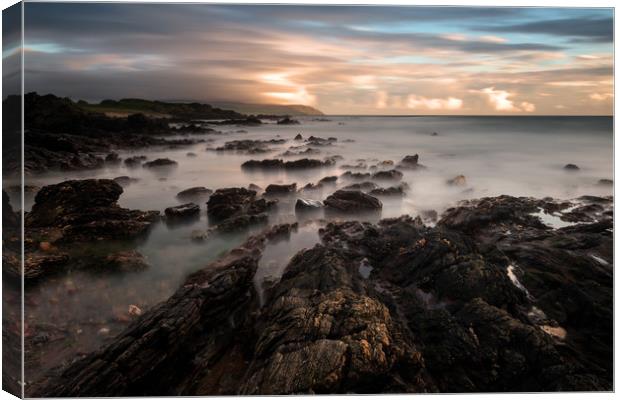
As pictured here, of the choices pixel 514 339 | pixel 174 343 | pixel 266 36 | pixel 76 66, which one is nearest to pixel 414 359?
pixel 514 339

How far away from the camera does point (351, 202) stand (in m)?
6.72

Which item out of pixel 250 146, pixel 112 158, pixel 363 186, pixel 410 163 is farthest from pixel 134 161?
pixel 410 163

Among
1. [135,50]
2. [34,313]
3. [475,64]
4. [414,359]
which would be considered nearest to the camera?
[414,359]

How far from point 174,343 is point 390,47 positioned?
4.98 meters

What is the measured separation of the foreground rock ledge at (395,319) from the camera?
5051 mm

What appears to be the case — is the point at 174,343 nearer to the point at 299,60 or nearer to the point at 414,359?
the point at 414,359

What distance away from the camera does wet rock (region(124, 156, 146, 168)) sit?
6.60m

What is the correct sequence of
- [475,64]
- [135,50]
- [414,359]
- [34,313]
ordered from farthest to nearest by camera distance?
1. [475,64]
2. [135,50]
3. [34,313]
4. [414,359]

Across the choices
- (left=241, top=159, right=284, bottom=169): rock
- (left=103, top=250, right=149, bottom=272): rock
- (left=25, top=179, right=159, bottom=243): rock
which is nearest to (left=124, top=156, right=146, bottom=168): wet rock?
(left=25, top=179, right=159, bottom=243): rock

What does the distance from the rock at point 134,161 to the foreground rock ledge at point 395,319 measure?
2046 mm

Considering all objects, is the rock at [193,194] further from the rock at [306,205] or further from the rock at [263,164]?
the rock at [306,205]

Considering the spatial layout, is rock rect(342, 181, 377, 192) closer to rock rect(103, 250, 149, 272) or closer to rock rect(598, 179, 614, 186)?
rock rect(103, 250, 149, 272)

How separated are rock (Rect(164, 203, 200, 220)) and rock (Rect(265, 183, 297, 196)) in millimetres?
1118

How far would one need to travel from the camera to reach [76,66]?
5844 mm
